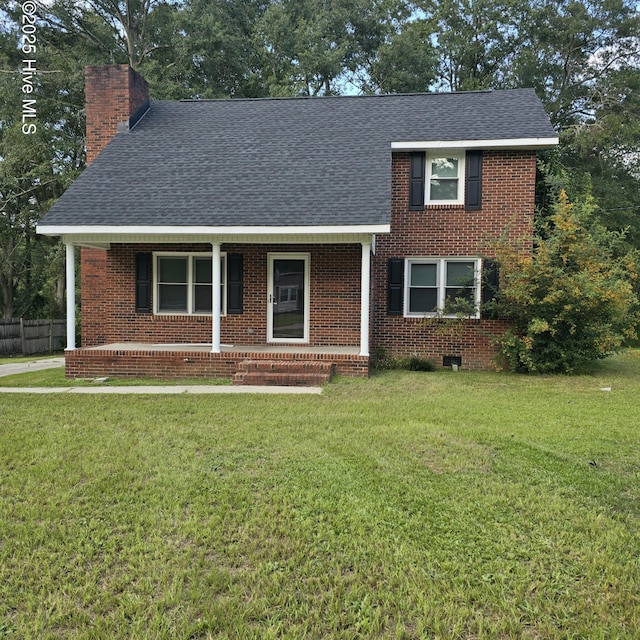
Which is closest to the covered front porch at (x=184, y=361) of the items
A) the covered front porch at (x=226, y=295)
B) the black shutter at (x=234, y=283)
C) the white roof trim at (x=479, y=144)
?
the covered front porch at (x=226, y=295)

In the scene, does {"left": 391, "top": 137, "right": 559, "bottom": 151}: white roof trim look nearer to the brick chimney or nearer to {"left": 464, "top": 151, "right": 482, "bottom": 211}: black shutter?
{"left": 464, "top": 151, "right": 482, "bottom": 211}: black shutter

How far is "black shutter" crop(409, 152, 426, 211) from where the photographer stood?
1214 centimetres

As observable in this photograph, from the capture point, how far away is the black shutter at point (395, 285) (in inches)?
479

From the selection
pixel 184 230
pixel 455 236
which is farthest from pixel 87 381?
pixel 455 236

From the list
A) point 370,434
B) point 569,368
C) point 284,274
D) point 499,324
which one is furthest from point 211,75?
point 370,434

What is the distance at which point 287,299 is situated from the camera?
1196 centimetres

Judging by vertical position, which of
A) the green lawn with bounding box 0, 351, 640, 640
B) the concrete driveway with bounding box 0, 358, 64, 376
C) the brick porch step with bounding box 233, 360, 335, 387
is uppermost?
the brick porch step with bounding box 233, 360, 335, 387

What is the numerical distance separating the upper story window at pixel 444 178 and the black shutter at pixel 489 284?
5.58ft

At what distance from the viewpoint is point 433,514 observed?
3840mm

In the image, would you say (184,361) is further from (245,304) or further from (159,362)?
(245,304)

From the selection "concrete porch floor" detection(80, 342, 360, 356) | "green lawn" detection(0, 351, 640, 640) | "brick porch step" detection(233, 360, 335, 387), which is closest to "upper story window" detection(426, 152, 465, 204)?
"concrete porch floor" detection(80, 342, 360, 356)

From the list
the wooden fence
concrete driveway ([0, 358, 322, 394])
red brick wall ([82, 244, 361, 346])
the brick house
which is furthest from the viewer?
the wooden fence

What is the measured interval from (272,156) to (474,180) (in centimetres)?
462

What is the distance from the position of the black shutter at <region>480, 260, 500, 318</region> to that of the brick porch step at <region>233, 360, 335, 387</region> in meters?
3.90
